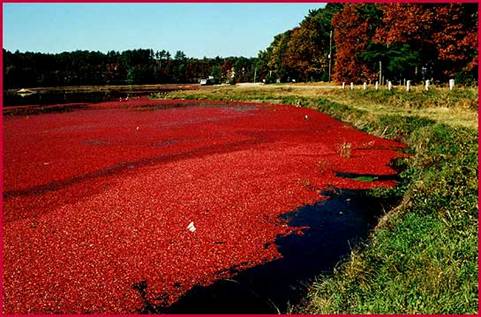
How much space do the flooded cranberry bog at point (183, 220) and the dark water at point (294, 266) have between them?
0.03 metres

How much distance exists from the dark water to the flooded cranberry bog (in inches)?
1.1

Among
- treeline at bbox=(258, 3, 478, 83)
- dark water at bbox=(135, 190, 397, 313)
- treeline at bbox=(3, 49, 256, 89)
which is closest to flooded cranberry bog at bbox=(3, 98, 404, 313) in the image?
dark water at bbox=(135, 190, 397, 313)

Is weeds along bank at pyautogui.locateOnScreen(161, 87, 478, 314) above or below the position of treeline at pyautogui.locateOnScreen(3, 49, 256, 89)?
below

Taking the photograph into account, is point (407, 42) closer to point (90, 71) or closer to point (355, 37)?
point (355, 37)

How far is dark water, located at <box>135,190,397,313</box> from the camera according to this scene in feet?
25.8

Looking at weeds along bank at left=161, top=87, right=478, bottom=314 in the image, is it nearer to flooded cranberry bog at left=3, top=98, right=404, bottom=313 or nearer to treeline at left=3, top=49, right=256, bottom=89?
flooded cranberry bog at left=3, top=98, right=404, bottom=313

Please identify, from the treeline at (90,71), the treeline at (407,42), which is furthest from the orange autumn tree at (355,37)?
the treeline at (90,71)

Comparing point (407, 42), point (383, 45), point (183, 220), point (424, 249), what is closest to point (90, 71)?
point (383, 45)

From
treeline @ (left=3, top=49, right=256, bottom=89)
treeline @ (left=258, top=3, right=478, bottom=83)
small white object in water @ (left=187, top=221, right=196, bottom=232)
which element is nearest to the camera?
small white object in water @ (left=187, top=221, right=196, bottom=232)

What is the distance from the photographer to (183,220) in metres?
11.8

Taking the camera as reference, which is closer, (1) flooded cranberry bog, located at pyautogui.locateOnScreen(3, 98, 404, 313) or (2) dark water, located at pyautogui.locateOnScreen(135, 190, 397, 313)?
(2) dark water, located at pyautogui.locateOnScreen(135, 190, 397, 313)

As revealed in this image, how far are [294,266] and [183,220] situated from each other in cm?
367

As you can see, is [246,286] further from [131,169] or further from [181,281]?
[131,169]

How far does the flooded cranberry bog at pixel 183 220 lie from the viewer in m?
8.27
